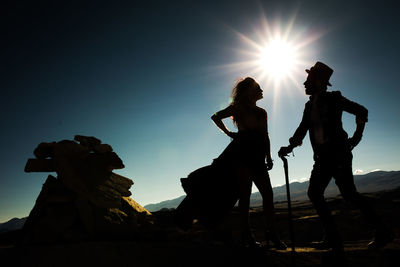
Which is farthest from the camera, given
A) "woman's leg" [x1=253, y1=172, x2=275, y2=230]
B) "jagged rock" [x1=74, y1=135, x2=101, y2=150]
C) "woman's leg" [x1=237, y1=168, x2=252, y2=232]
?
"jagged rock" [x1=74, y1=135, x2=101, y2=150]

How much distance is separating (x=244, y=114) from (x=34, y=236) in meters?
4.02

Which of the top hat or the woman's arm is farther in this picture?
the woman's arm

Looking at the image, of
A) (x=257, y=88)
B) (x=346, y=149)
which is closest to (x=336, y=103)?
(x=346, y=149)

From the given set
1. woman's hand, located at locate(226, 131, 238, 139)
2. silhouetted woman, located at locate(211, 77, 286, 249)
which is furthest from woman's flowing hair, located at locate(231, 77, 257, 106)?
woman's hand, located at locate(226, 131, 238, 139)

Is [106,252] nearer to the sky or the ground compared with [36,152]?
nearer to the ground

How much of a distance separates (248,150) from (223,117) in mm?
785

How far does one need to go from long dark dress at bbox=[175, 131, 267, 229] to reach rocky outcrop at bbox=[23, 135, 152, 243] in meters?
1.17

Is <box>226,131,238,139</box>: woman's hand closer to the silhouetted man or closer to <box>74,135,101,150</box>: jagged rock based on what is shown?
the silhouetted man

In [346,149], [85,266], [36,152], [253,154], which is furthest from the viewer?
[36,152]

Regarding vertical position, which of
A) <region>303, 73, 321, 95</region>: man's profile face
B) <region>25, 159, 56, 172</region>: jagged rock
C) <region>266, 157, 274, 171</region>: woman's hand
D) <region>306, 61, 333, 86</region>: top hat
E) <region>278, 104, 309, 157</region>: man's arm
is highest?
<region>306, 61, 333, 86</region>: top hat

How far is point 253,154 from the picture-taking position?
12.1ft

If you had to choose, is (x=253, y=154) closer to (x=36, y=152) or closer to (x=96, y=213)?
(x=96, y=213)

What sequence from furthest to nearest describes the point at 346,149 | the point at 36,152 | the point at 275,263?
the point at 36,152, the point at 346,149, the point at 275,263

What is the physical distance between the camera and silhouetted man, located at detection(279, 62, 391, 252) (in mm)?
3131
